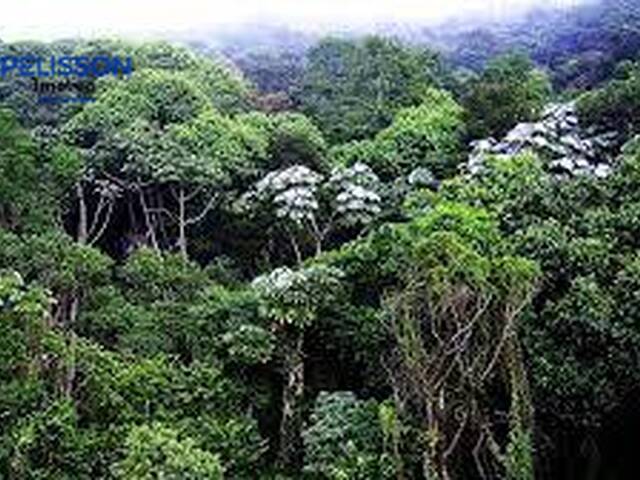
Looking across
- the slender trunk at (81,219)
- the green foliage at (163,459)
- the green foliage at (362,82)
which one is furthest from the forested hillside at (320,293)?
the green foliage at (362,82)

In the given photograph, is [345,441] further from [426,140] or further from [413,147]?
[426,140]

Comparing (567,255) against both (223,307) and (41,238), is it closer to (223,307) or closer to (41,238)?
(223,307)

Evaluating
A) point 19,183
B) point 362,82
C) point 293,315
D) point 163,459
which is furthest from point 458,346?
→ point 362,82

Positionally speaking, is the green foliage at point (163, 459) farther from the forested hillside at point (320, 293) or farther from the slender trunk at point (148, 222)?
→ the slender trunk at point (148, 222)

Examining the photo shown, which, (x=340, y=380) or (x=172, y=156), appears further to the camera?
(x=172, y=156)

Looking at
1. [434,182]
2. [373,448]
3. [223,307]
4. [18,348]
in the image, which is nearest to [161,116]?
[434,182]

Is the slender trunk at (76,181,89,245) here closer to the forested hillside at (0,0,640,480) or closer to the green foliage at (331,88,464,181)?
the forested hillside at (0,0,640,480)
